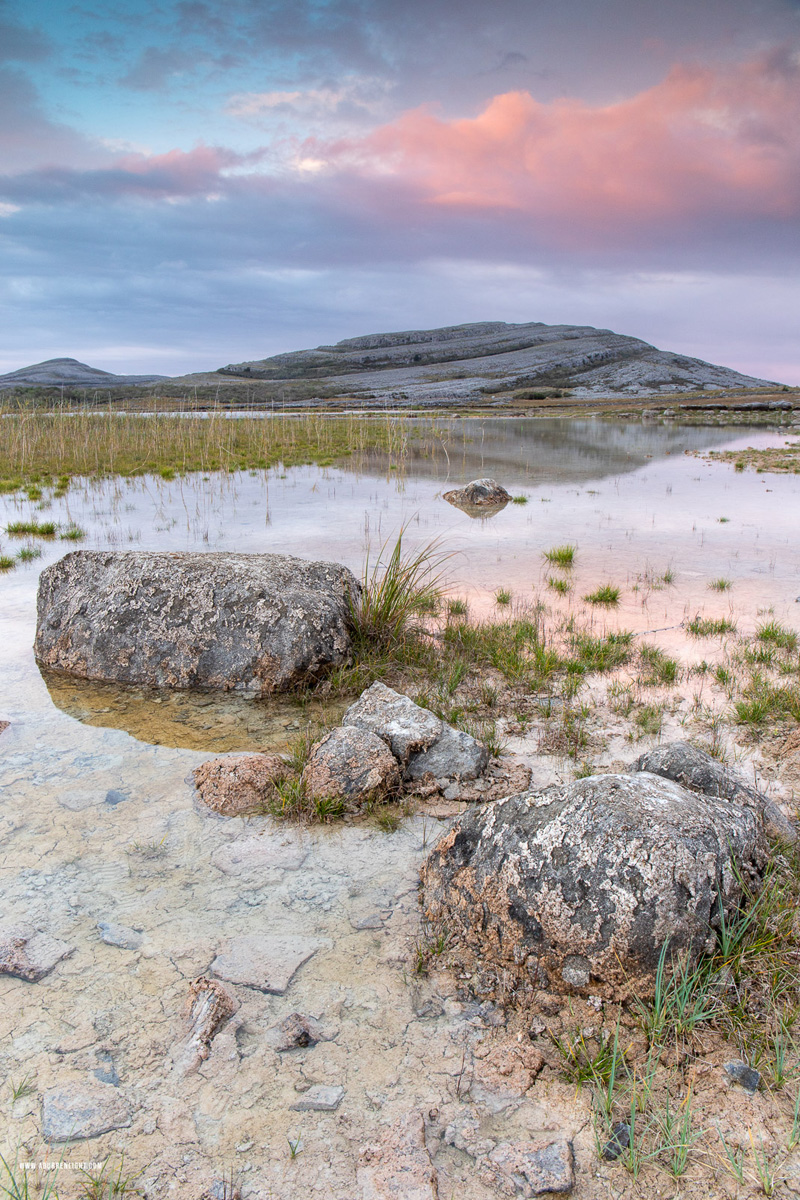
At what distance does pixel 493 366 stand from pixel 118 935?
433 feet

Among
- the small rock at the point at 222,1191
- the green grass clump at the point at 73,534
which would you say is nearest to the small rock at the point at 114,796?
the small rock at the point at 222,1191

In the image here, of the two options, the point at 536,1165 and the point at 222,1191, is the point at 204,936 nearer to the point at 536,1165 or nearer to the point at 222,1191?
Answer: the point at 222,1191

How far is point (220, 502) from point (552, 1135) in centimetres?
1353

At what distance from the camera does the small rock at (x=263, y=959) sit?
2.61 m

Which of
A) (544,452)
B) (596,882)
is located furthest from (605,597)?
(544,452)

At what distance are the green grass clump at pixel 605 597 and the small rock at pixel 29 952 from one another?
19.7ft

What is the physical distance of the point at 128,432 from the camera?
94.6ft

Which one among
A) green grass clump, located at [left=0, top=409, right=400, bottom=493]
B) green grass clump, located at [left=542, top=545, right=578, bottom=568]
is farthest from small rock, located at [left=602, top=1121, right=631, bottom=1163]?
green grass clump, located at [left=0, top=409, right=400, bottom=493]

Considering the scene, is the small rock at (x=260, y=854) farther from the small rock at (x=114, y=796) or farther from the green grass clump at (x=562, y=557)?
the green grass clump at (x=562, y=557)

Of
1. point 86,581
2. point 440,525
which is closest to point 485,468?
point 440,525

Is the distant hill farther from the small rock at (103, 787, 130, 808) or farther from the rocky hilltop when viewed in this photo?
the small rock at (103, 787, 130, 808)

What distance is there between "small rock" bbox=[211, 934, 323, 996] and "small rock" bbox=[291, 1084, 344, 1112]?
44 centimetres

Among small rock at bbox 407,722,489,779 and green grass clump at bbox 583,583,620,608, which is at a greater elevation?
green grass clump at bbox 583,583,620,608

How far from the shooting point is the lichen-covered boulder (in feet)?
12.5
